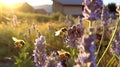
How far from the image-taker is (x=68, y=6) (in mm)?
48688

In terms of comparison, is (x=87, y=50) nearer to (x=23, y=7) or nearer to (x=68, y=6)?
(x=23, y=7)

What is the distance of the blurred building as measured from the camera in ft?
156

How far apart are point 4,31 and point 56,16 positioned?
60.6 ft

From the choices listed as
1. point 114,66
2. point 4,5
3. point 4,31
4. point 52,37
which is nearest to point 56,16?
point 4,5

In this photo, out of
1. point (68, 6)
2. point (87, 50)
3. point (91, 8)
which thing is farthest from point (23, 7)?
point (87, 50)

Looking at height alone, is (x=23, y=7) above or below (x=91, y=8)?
below

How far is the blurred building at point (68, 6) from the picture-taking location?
4759 cm

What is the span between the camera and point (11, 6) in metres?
40.2

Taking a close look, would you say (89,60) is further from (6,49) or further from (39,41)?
(6,49)

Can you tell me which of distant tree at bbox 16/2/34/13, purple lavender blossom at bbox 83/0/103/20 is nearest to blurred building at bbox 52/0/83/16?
distant tree at bbox 16/2/34/13

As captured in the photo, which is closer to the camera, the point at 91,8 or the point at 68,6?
the point at 91,8

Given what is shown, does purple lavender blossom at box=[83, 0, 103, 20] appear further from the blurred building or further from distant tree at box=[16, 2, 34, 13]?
the blurred building

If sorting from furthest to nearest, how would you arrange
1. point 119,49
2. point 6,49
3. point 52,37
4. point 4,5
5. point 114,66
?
point 4,5 < point 52,37 < point 6,49 < point 114,66 < point 119,49

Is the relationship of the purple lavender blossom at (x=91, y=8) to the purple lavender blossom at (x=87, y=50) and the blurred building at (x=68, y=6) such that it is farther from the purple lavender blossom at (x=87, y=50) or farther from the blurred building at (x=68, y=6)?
the blurred building at (x=68, y=6)
